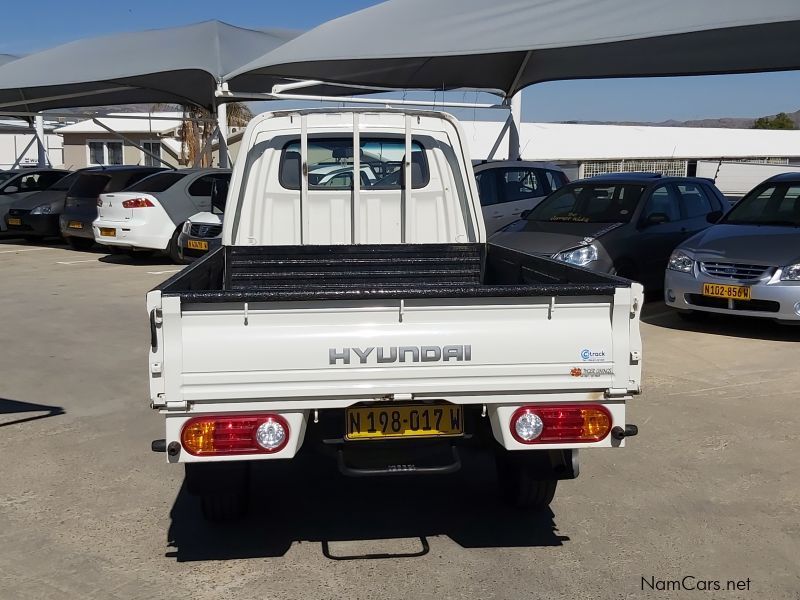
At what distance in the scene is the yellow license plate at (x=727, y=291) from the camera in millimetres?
8508

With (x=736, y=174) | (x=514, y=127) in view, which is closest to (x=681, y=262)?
(x=514, y=127)

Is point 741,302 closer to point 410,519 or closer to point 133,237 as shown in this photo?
point 410,519

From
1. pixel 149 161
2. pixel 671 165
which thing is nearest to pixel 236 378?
pixel 149 161

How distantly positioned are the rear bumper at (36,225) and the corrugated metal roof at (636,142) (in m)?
26.4

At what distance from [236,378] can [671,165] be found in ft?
147

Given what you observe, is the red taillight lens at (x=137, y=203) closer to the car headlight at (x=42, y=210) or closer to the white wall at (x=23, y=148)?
the car headlight at (x=42, y=210)

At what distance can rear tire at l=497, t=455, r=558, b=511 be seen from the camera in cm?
432

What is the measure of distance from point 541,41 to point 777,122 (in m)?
89.2

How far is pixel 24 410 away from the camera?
21.1 feet

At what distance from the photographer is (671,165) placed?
45094mm

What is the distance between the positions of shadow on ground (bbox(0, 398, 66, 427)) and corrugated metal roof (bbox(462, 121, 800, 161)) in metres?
37.5

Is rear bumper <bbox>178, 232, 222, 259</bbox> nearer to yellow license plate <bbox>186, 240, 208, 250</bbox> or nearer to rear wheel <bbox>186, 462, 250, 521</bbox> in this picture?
yellow license plate <bbox>186, 240, 208, 250</bbox>

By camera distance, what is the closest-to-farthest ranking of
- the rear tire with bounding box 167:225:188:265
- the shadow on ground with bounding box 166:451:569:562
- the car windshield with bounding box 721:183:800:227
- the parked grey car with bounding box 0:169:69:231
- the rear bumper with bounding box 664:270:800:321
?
the shadow on ground with bounding box 166:451:569:562 → the rear bumper with bounding box 664:270:800:321 → the car windshield with bounding box 721:183:800:227 → the rear tire with bounding box 167:225:188:265 → the parked grey car with bounding box 0:169:69:231

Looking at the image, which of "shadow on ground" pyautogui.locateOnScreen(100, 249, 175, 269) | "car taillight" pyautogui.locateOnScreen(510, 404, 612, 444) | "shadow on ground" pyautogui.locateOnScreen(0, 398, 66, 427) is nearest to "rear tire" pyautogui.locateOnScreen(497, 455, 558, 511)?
"car taillight" pyautogui.locateOnScreen(510, 404, 612, 444)
